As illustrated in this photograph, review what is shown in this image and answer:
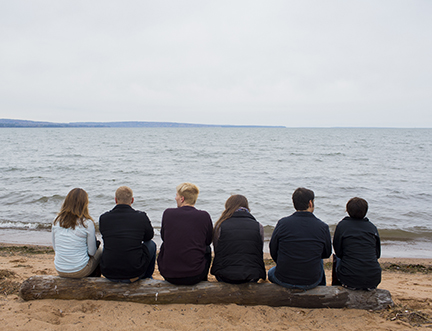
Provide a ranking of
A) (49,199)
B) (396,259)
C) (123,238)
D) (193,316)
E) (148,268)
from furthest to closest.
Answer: (49,199) → (396,259) → (148,268) → (123,238) → (193,316)

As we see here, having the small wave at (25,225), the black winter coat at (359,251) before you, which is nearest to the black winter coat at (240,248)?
the black winter coat at (359,251)

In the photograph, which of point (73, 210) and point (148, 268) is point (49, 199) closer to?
point (73, 210)

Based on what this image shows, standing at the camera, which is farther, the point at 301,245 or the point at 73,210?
the point at 73,210

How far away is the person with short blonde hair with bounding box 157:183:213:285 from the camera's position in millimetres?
3547

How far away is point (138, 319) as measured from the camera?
3416 millimetres

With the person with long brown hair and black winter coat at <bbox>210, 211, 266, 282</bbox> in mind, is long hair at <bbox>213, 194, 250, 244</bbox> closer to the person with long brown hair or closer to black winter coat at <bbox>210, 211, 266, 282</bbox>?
black winter coat at <bbox>210, 211, 266, 282</bbox>

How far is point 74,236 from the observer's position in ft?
12.2

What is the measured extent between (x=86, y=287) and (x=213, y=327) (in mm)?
1661

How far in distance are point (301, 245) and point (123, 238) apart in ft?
6.67

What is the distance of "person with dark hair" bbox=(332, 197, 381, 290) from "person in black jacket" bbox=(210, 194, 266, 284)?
3.26ft

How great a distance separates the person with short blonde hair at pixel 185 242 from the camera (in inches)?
140

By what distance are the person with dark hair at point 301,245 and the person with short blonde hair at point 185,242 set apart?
2.84 feet

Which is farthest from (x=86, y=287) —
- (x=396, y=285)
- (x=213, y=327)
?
(x=396, y=285)

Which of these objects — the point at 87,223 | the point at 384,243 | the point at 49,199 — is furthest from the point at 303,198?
the point at 49,199
